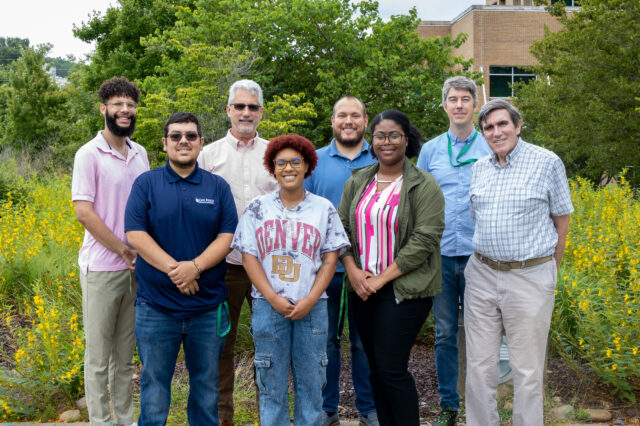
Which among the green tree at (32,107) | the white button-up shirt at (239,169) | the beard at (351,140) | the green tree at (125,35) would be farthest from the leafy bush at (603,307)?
the green tree at (32,107)

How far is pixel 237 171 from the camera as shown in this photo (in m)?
4.23

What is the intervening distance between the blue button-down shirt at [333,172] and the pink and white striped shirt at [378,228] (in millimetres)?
615

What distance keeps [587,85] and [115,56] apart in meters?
18.4

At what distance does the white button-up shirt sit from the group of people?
52 centimetres

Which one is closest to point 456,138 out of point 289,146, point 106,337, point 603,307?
point 289,146

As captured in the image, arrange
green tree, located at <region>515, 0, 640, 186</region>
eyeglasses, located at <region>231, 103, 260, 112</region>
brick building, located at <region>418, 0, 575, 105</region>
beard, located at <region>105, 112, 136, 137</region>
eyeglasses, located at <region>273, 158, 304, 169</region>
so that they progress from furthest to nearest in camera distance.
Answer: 1. brick building, located at <region>418, 0, 575, 105</region>
2. green tree, located at <region>515, 0, 640, 186</region>
3. eyeglasses, located at <region>231, 103, 260, 112</region>
4. beard, located at <region>105, 112, 136, 137</region>
5. eyeglasses, located at <region>273, 158, 304, 169</region>

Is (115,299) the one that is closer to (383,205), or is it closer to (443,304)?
→ (383,205)

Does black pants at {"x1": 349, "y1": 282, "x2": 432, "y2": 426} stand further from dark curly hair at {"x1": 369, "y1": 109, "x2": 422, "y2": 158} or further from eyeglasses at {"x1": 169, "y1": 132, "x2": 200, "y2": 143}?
eyeglasses at {"x1": 169, "y1": 132, "x2": 200, "y2": 143}

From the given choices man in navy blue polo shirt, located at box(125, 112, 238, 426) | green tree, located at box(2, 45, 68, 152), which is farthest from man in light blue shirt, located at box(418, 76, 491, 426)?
green tree, located at box(2, 45, 68, 152)

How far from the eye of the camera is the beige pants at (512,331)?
3600 millimetres

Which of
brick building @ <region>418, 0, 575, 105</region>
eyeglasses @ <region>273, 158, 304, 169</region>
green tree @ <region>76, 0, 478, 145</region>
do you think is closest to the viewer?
eyeglasses @ <region>273, 158, 304, 169</region>

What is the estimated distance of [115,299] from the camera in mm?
3891

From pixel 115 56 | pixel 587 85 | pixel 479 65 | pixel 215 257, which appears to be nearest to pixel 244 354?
pixel 215 257

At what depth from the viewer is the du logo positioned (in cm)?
349
